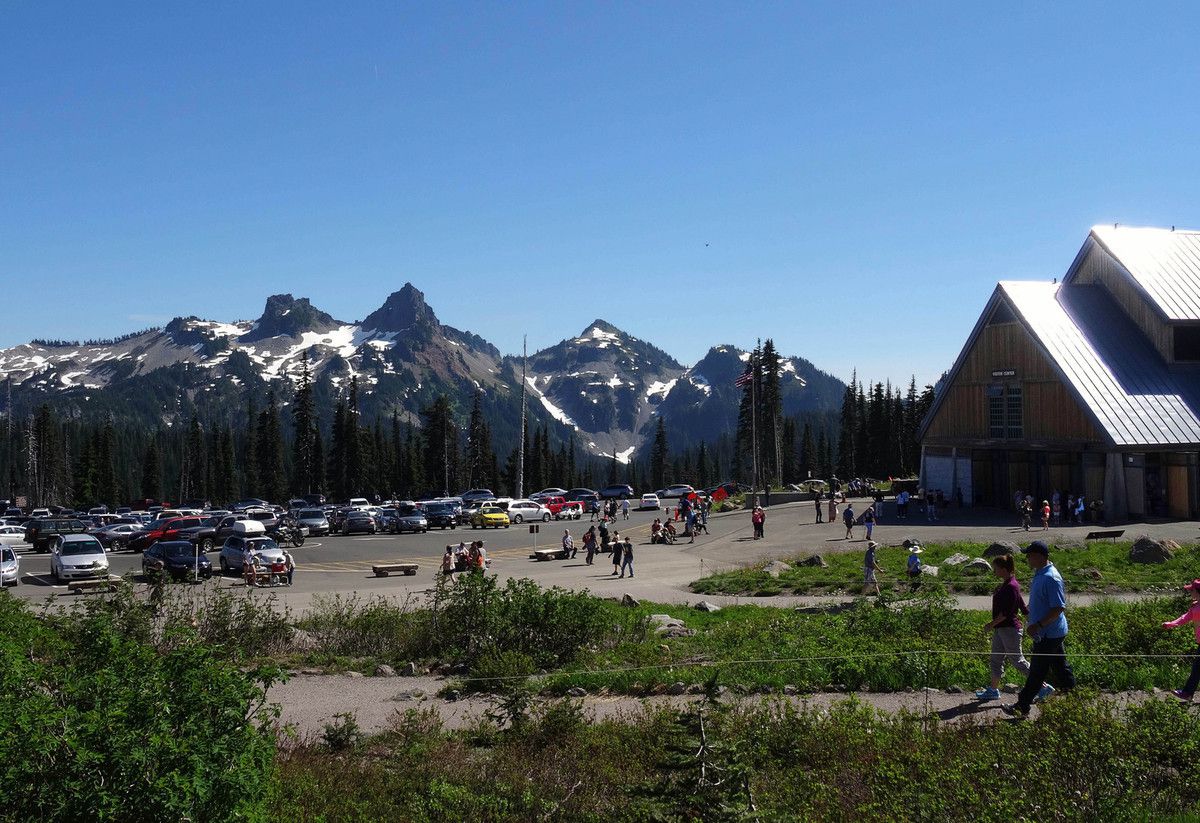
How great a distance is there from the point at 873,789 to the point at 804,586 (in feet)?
65.4

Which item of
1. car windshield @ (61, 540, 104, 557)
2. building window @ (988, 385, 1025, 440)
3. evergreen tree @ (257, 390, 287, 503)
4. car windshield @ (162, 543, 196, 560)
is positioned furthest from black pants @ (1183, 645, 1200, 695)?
evergreen tree @ (257, 390, 287, 503)

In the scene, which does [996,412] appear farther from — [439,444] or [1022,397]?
[439,444]

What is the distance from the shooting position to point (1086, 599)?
21891 millimetres

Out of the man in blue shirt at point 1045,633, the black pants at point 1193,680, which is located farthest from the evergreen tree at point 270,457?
the black pants at point 1193,680

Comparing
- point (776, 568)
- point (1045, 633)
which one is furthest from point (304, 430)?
point (1045, 633)

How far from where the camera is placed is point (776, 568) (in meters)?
31.5

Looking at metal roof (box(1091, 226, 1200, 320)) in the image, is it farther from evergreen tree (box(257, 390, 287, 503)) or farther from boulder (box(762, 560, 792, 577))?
evergreen tree (box(257, 390, 287, 503))

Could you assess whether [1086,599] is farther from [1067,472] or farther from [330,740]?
[1067,472]

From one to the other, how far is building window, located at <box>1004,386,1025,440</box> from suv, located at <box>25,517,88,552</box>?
5315 cm

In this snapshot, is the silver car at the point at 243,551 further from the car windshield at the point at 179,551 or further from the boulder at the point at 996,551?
the boulder at the point at 996,551


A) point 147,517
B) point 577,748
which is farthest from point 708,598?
point 147,517

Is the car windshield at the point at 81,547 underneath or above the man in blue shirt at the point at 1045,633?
underneath

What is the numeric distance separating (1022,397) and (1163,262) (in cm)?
1287

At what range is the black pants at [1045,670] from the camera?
1024cm
